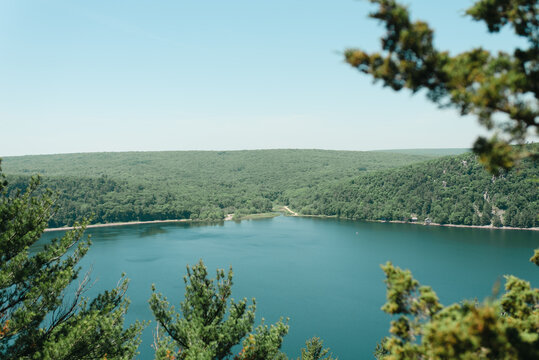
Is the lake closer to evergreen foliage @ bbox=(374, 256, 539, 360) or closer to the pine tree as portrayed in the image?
the pine tree

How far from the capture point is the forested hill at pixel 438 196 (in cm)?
9425

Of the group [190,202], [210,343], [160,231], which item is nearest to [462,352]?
[210,343]

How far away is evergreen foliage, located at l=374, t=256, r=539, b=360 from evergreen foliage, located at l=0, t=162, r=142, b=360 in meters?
7.30

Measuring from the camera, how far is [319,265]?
187ft

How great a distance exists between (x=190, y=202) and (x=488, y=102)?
127m

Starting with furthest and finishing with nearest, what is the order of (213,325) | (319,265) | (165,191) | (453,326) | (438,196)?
(165,191), (438,196), (319,265), (213,325), (453,326)

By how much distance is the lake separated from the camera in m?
35.1

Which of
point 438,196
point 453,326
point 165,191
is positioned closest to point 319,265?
point 453,326

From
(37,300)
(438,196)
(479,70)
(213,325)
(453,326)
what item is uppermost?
(479,70)

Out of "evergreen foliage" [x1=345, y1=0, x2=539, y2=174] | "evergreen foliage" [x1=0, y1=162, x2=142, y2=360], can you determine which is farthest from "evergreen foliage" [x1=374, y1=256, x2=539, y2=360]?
"evergreen foliage" [x1=0, y1=162, x2=142, y2=360]

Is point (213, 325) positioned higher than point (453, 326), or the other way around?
point (453, 326)

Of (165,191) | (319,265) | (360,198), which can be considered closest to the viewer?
(319,265)

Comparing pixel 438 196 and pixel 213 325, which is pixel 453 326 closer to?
pixel 213 325

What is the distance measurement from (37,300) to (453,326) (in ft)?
31.4
